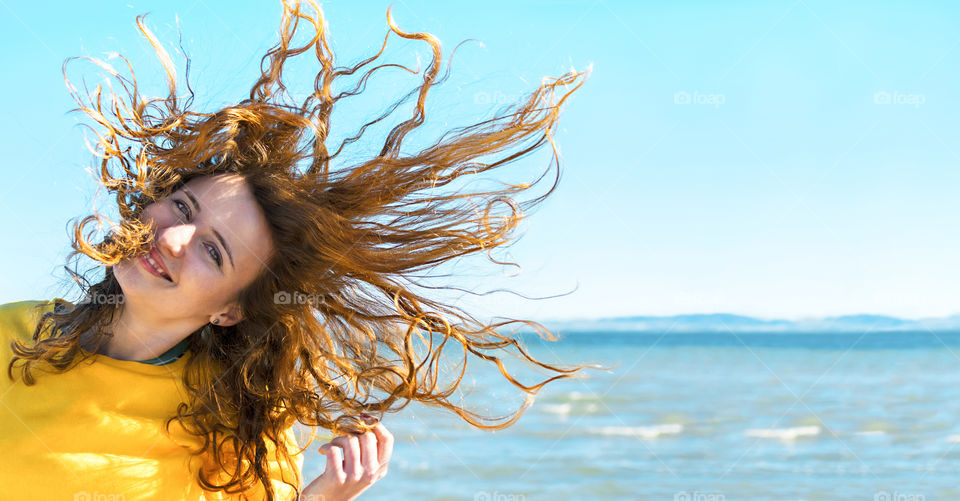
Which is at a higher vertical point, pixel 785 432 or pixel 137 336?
pixel 137 336

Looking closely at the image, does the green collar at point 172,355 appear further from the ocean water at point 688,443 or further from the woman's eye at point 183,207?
the ocean water at point 688,443

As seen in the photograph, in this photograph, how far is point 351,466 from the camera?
8.94 feet

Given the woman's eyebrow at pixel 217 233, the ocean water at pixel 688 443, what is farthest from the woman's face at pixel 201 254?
the ocean water at pixel 688 443

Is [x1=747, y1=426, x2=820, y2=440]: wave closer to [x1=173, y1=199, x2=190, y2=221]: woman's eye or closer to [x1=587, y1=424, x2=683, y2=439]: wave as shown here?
[x1=587, y1=424, x2=683, y2=439]: wave

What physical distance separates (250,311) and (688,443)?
7.01 metres

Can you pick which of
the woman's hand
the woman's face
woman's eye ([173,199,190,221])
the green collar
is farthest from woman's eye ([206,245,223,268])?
the woman's hand

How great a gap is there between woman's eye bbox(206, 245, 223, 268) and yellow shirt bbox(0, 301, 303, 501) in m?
0.45

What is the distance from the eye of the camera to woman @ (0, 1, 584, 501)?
2.75m

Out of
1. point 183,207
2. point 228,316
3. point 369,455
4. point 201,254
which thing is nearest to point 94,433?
point 228,316

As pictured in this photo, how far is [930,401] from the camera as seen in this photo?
1214cm

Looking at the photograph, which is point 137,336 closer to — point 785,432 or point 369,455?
point 369,455

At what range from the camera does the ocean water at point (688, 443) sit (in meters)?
7.41

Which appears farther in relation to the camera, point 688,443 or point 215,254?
point 688,443

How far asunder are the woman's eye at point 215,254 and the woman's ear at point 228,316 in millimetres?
241
